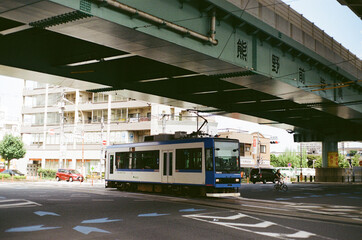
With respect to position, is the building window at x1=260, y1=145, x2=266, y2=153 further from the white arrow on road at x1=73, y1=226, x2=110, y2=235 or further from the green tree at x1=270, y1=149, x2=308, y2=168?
the white arrow on road at x1=73, y1=226, x2=110, y2=235

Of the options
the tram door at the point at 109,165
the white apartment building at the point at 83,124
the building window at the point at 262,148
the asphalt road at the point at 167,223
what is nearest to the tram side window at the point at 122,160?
the tram door at the point at 109,165

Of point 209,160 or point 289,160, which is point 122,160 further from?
point 289,160

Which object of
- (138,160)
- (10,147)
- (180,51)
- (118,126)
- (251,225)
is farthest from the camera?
(118,126)

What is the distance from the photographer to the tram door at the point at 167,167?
23.2 meters

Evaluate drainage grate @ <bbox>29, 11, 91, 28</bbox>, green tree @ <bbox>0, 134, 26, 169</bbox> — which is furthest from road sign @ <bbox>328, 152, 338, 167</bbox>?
drainage grate @ <bbox>29, 11, 91, 28</bbox>

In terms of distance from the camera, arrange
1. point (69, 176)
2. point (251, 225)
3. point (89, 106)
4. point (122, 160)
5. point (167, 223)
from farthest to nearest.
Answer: point (89, 106)
point (69, 176)
point (122, 160)
point (167, 223)
point (251, 225)

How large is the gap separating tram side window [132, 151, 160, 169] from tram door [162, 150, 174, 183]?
62 cm

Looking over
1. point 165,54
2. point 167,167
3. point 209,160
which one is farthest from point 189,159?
point 165,54

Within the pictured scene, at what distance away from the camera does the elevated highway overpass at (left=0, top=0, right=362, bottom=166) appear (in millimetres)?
11805

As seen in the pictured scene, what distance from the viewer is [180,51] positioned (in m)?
14.4

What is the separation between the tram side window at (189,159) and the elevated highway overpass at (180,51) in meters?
4.16

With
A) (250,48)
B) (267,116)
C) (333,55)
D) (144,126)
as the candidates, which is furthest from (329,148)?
(250,48)

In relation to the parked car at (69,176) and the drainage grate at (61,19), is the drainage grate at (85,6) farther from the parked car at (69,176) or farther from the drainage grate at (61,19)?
the parked car at (69,176)

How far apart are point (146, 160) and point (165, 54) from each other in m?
11.7
